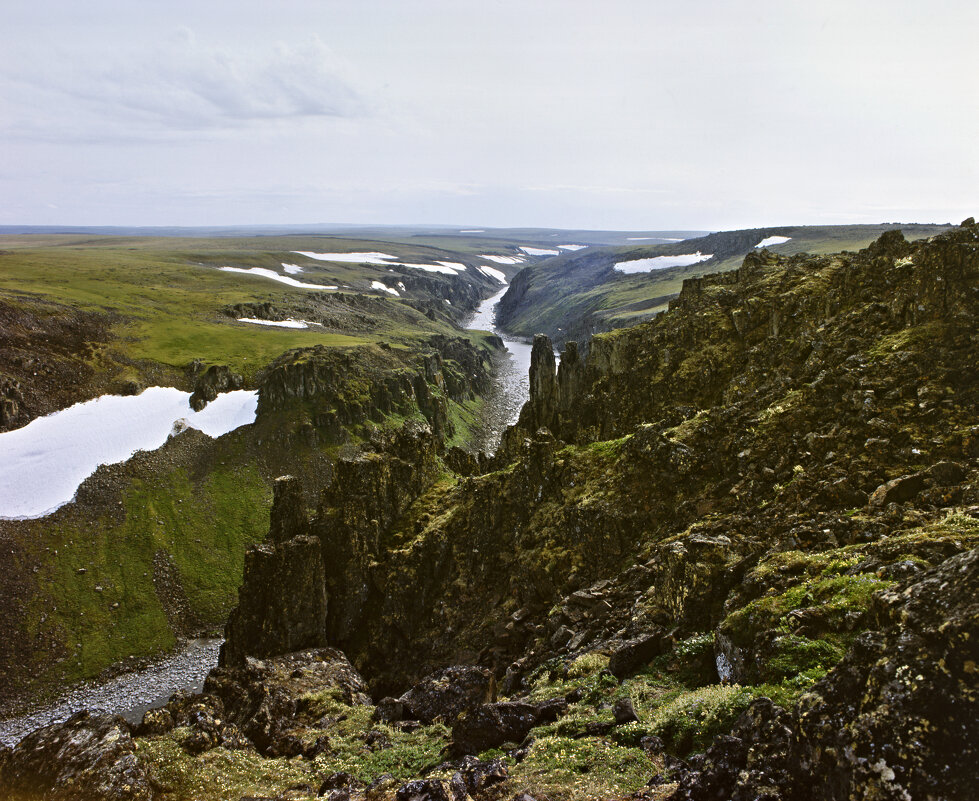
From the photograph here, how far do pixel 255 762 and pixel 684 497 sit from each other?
19521 millimetres

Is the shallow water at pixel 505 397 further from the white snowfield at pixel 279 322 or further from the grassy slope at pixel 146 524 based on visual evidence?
the white snowfield at pixel 279 322

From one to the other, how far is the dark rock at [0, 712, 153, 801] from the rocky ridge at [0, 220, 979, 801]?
68cm

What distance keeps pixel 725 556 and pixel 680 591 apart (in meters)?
1.86

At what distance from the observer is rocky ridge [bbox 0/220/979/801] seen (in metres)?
8.33

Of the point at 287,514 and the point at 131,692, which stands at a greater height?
the point at 287,514

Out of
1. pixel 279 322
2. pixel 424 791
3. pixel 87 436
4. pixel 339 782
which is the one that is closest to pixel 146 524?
pixel 87 436

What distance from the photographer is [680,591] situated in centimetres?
1748

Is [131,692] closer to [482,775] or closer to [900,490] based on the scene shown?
[482,775]

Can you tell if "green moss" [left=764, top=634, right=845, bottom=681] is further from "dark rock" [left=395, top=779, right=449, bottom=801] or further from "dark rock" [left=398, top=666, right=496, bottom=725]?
"dark rock" [left=398, top=666, right=496, bottom=725]

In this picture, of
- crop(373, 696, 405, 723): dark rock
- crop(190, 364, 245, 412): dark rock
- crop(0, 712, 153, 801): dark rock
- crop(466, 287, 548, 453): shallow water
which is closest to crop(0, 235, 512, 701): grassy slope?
crop(190, 364, 245, 412): dark rock

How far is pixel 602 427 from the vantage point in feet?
144

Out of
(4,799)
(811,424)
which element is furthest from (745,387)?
(4,799)

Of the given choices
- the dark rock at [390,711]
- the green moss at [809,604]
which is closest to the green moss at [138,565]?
the dark rock at [390,711]

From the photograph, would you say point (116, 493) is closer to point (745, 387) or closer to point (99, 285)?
point (745, 387)
